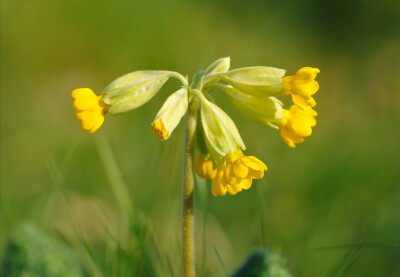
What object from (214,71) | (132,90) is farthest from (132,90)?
(214,71)

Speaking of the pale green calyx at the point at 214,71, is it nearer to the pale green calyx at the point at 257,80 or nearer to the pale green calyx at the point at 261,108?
the pale green calyx at the point at 257,80

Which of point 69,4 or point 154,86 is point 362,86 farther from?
point 154,86

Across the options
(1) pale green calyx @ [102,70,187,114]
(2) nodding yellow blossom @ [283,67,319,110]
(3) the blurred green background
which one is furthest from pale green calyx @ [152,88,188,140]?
(3) the blurred green background

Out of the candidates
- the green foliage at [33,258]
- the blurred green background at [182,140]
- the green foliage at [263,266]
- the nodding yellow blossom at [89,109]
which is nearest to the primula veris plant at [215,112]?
the nodding yellow blossom at [89,109]

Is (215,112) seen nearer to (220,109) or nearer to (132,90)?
(220,109)

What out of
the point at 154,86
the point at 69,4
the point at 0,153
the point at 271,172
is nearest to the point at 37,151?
the point at 0,153
